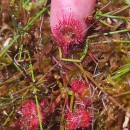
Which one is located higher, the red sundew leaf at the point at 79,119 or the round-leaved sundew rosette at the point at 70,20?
the round-leaved sundew rosette at the point at 70,20

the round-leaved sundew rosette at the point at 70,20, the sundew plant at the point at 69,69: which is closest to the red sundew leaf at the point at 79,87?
the sundew plant at the point at 69,69

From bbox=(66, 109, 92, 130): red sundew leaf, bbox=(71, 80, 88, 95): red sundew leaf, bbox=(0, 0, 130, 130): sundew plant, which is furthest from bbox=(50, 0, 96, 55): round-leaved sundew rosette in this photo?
bbox=(66, 109, 92, 130): red sundew leaf

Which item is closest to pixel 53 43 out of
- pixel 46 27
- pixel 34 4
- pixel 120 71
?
pixel 46 27

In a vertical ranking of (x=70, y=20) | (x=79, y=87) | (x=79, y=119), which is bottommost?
(x=79, y=119)

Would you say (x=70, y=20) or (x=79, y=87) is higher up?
(x=70, y=20)

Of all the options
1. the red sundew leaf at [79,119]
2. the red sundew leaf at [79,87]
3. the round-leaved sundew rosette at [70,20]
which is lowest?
the red sundew leaf at [79,119]

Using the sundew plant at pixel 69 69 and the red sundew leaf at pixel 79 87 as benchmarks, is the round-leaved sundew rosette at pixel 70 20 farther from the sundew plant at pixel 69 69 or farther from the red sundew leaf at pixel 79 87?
the red sundew leaf at pixel 79 87

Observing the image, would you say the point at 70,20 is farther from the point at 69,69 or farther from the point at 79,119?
the point at 79,119

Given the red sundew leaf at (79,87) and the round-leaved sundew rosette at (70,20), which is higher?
the round-leaved sundew rosette at (70,20)

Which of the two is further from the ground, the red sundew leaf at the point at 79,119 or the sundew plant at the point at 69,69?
the sundew plant at the point at 69,69

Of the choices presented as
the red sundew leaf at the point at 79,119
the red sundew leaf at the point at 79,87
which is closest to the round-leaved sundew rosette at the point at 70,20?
the red sundew leaf at the point at 79,87

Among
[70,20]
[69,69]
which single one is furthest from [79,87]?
[70,20]

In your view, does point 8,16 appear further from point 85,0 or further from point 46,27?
point 85,0
